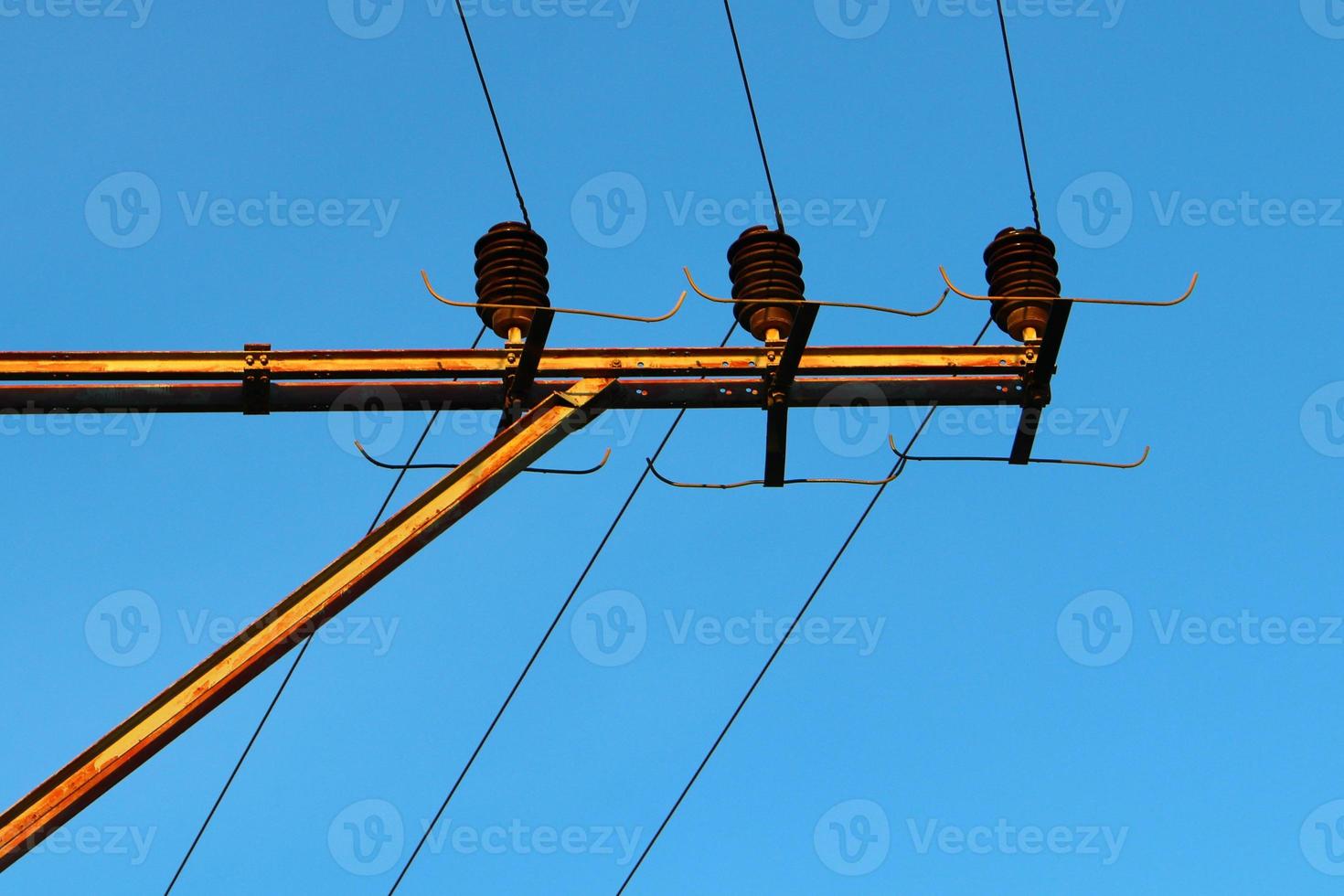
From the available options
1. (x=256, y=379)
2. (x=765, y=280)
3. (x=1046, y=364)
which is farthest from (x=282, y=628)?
(x=1046, y=364)

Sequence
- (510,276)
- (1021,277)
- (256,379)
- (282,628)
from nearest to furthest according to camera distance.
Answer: (282,628) → (256,379) → (510,276) → (1021,277)

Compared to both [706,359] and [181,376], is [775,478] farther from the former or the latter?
[181,376]

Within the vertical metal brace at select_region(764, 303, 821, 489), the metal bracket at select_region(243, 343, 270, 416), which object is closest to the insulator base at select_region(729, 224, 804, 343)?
the vertical metal brace at select_region(764, 303, 821, 489)

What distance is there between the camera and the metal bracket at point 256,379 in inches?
326

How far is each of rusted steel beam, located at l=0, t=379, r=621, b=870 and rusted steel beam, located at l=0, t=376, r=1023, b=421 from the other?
0.23 metres

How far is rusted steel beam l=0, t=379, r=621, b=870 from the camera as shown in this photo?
25.3 feet

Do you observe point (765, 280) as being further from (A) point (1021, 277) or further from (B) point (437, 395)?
(B) point (437, 395)

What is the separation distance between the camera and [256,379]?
8281mm

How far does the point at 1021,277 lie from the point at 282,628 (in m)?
3.62

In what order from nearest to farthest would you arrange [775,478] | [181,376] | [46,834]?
[46,834] < [181,376] < [775,478]

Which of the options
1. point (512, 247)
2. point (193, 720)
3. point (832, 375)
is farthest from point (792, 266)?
point (193, 720)

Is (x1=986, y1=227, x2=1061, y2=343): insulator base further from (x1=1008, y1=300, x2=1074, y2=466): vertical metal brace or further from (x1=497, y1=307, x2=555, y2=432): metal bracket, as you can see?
(x1=497, y1=307, x2=555, y2=432): metal bracket

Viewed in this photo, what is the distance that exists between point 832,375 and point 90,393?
309 cm

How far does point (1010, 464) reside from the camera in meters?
8.92
